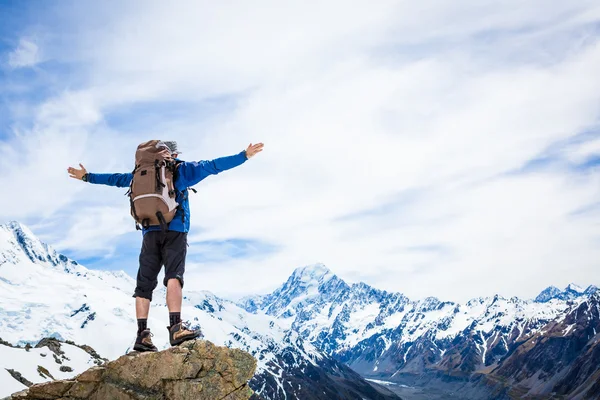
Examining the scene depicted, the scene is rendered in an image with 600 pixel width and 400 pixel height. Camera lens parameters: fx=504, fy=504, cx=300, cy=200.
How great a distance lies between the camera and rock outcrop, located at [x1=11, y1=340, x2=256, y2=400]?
10984 mm

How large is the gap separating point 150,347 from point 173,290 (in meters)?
1.64

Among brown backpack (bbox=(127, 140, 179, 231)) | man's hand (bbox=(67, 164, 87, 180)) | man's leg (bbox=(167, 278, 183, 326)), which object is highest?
Result: man's hand (bbox=(67, 164, 87, 180))

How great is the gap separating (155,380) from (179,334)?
3.68 ft

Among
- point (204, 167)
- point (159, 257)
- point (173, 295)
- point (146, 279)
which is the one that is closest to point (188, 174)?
point (204, 167)

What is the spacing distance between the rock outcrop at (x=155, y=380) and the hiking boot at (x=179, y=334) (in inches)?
8.8

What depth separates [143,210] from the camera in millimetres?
11625

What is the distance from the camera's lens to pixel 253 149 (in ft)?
40.1

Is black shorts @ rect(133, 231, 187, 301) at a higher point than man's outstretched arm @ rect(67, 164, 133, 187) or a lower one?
lower

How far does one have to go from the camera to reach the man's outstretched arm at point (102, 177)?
1340 cm

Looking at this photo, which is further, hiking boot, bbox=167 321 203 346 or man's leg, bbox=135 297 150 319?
man's leg, bbox=135 297 150 319

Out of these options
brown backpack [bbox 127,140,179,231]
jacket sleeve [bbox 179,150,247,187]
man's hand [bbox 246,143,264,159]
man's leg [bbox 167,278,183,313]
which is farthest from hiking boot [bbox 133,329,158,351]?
man's hand [bbox 246,143,264,159]

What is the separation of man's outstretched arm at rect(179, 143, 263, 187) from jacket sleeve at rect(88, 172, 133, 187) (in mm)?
1982

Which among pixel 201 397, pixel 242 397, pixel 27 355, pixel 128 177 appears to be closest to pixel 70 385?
pixel 201 397

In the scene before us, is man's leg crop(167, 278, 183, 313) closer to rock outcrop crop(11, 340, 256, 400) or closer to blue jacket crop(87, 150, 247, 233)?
rock outcrop crop(11, 340, 256, 400)
